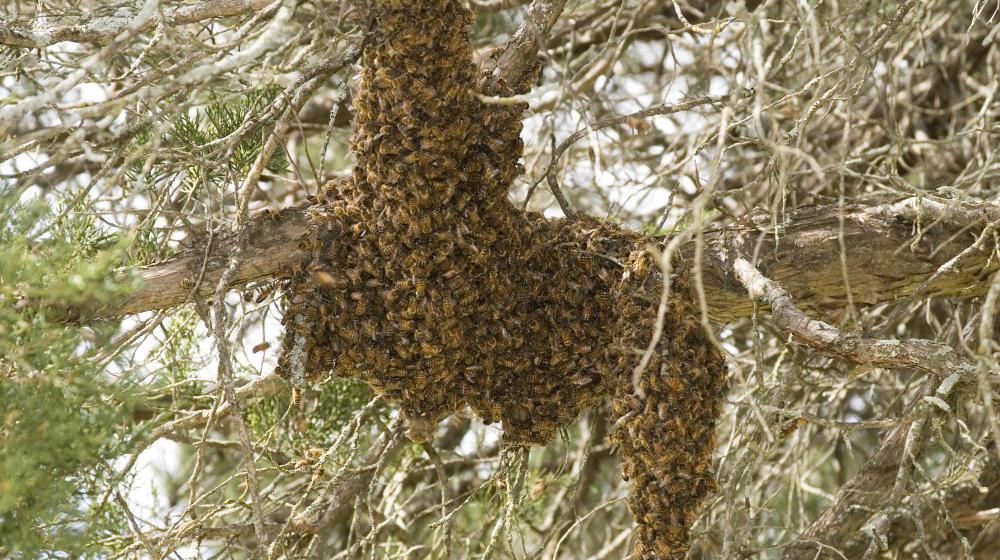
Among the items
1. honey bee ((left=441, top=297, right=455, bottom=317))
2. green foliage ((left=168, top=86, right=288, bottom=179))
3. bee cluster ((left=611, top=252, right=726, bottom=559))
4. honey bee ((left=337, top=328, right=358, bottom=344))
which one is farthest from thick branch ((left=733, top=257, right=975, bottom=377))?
green foliage ((left=168, top=86, right=288, bottom=179))

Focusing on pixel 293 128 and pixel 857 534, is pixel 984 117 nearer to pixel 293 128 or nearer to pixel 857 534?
pixel 857 534

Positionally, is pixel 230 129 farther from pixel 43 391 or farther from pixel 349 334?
pixel 43 391

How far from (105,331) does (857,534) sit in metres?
2.55

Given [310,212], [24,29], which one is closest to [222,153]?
[310,212]

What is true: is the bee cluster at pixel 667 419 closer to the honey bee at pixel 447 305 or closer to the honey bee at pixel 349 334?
the honey bee at pixel 447 305

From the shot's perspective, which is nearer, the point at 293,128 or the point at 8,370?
the point at 8,370

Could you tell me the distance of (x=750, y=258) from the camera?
268 centimetres

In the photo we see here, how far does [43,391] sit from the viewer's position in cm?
190

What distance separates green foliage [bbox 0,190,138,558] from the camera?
1842mm

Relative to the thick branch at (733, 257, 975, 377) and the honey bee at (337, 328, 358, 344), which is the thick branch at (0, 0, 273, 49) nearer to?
the honey bee at (337, 328, 358, 344)

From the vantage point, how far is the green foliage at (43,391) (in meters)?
1.84

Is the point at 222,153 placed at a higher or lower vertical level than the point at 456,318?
higher

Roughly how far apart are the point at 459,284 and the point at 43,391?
100cm

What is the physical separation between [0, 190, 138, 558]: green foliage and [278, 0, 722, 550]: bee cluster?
0.58 meters
